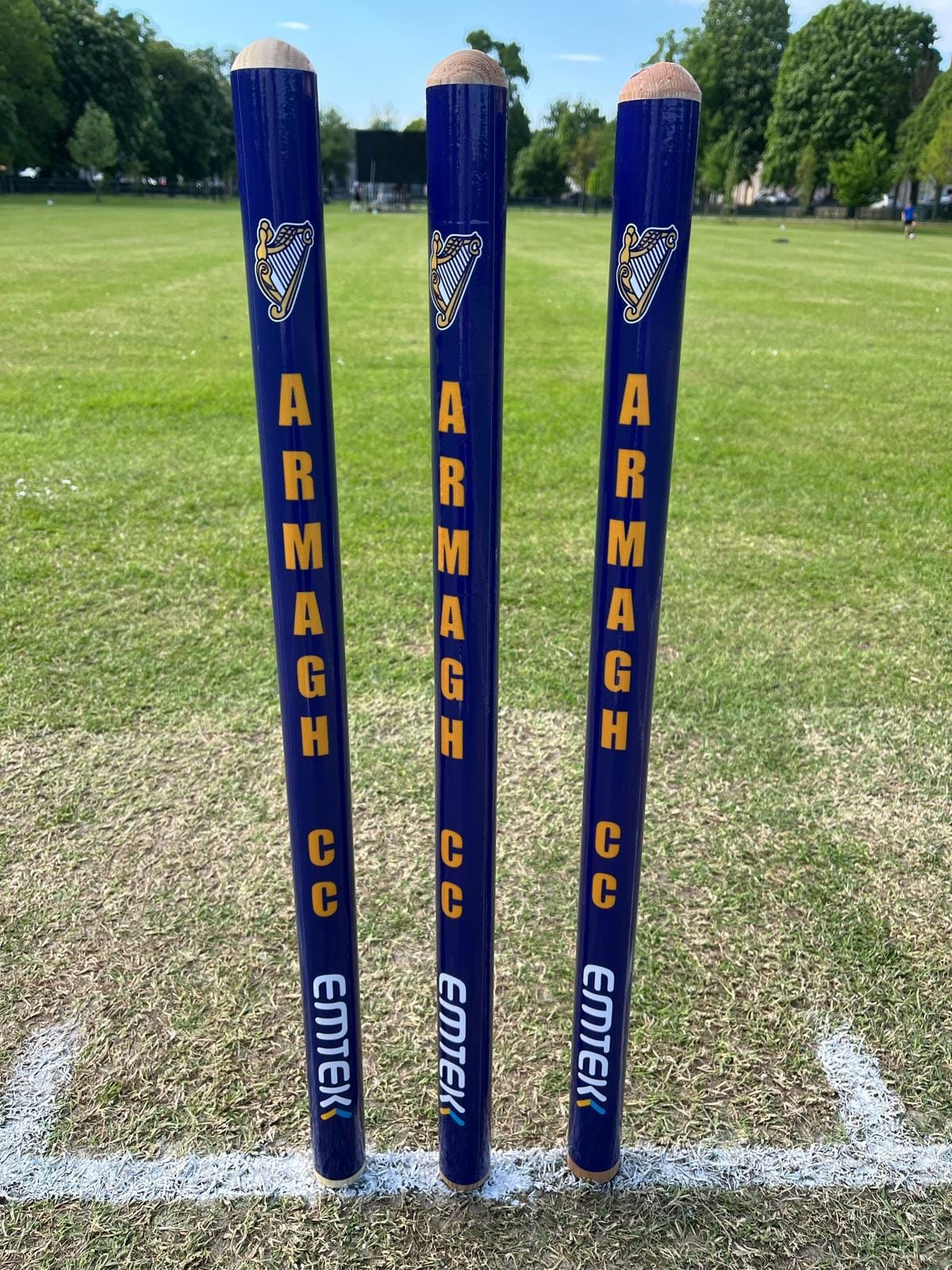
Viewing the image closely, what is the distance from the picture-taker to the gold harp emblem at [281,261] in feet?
4.55

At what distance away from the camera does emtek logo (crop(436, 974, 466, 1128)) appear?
1889 millimetres

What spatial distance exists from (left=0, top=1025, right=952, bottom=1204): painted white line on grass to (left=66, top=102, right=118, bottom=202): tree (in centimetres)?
5973

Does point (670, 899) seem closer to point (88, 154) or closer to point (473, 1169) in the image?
point (473, 1169)

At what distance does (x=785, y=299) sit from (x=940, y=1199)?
53.1 feet

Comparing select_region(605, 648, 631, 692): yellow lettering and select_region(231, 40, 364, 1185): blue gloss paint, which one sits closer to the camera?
select_region(231, 40, 364, 1185): blue gloss paint

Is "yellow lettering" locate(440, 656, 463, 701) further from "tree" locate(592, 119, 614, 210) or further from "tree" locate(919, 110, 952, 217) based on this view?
"tree" locate(592, 119, 614, 210)

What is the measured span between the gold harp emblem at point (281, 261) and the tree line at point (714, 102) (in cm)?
4638

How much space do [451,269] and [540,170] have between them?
84595 mm

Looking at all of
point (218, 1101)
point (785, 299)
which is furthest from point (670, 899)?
point (785, 299)

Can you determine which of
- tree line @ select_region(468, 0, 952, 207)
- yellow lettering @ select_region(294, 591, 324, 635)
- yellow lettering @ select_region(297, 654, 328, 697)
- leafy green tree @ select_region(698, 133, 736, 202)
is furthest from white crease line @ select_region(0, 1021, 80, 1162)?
leafy green tree @ select_region(698, 133, 736, 202)

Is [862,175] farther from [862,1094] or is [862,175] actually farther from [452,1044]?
[452,1044]

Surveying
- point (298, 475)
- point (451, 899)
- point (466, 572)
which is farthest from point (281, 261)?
point (451, 899)

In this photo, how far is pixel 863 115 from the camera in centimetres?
5484

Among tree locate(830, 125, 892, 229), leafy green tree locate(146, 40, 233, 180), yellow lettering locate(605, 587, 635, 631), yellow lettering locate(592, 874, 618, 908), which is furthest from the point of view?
leafy green tree locate(146, 40, 233, 180)
